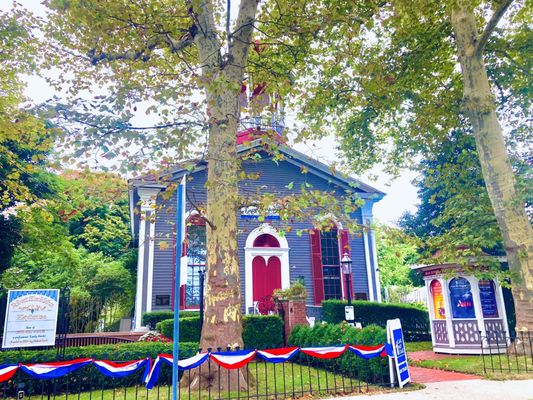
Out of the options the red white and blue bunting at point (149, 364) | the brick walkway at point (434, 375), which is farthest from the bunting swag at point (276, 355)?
the brick walkway at point (434, 375)

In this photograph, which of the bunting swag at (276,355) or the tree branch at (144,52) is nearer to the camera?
the bunting swag at (276,355)

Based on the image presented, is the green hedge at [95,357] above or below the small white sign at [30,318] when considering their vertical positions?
below

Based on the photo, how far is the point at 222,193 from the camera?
8.59 m

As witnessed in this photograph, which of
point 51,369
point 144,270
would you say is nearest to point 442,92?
point 144,270

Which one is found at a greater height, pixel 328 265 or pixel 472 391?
pixel 328 265

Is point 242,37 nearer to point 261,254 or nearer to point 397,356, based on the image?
point 397,356

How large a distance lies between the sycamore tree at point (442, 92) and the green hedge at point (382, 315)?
6.10m

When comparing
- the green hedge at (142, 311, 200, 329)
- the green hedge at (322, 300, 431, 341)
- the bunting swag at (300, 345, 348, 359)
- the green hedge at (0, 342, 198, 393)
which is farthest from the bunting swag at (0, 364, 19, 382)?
the green hedge at (322, 300, 431, 341)

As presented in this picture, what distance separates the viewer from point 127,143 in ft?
28.3

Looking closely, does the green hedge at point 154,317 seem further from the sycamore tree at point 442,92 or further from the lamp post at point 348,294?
the sycamore tree at point 442,92

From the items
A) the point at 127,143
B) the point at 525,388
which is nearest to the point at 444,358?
the point at 525,388

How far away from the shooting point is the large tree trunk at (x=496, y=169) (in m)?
11.2

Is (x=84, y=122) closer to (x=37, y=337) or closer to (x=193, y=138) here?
(x=193, y=138)

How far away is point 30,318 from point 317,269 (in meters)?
11.4
